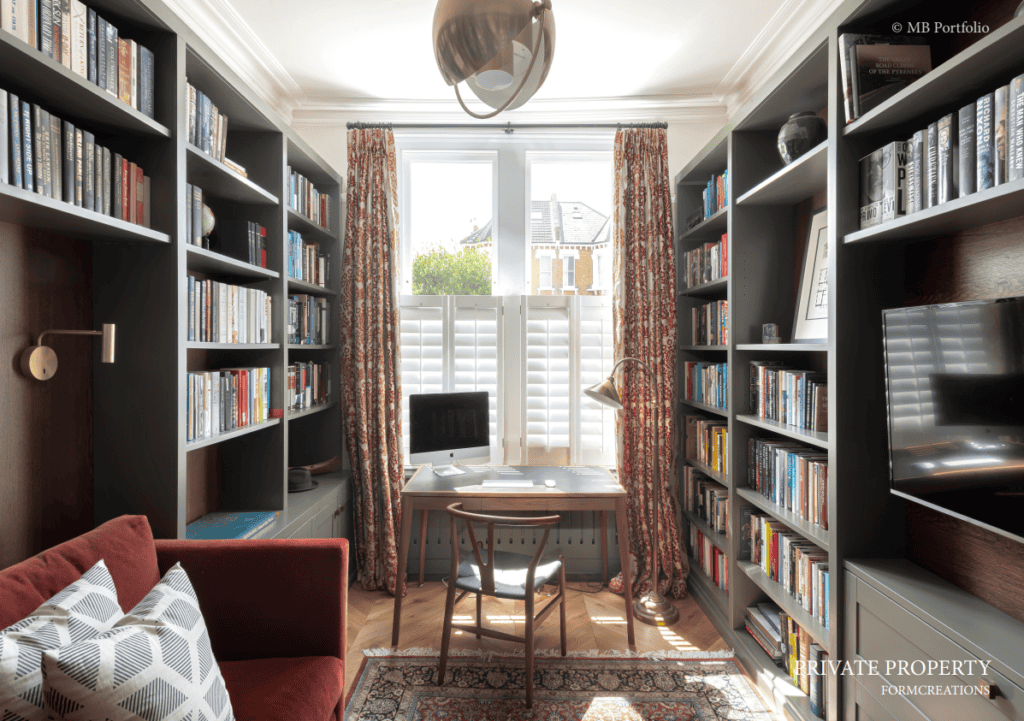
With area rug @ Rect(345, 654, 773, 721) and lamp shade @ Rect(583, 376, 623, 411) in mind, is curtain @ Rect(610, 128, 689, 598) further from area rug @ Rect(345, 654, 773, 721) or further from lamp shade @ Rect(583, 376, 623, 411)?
area rug @ Rect(345, 654, 773, 721)

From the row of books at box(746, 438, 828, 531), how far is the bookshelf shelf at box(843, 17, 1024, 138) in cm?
114

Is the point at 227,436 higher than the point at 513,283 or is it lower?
lower

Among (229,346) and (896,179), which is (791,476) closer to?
(896,179)

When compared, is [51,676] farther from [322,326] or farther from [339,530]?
[322,326]

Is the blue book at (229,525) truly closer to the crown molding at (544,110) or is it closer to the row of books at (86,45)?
the row of books at (86,45)

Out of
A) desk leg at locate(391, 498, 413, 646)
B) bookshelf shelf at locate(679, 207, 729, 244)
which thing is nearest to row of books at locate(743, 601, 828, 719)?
desk leg at locate(391, 498, 413, 646)

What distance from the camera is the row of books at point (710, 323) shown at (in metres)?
2.61

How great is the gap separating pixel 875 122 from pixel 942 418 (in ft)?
2.90

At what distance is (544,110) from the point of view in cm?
314

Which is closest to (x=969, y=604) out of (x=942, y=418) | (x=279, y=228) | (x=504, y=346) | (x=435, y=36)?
(x=942, y=418)

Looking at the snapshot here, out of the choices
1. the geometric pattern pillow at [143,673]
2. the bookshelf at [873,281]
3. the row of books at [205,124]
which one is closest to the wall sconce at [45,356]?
the geometric pattern pillow at [143,673]

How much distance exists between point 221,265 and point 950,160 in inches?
97.5

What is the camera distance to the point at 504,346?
319 centimetres

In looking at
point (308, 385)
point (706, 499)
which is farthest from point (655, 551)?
point (308, 385)
